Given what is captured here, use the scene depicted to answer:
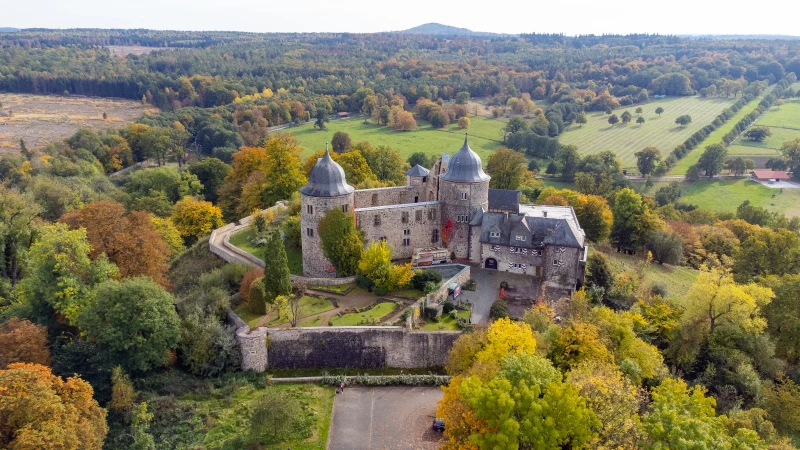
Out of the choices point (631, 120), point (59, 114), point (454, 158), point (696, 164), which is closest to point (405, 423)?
point (454, 158)

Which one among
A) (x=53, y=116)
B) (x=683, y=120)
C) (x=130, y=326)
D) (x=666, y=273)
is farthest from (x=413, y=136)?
(x=53, y=116)

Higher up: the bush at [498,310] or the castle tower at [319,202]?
the castle tower at [319,202]

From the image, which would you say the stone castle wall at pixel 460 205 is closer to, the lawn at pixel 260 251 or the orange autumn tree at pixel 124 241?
the lawn at pixel 260 251

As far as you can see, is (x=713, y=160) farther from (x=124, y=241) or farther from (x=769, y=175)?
(x=124, y=241)

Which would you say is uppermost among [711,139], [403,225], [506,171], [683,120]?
[683,120]

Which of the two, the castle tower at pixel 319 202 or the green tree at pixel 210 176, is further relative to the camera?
the green tree at pixel 210 176

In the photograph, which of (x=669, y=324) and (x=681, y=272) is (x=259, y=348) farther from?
(x=681, y=272)

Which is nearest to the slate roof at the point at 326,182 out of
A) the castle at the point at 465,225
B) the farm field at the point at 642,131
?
the castle at the point at 465,225
